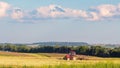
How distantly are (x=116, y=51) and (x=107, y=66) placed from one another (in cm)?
4964

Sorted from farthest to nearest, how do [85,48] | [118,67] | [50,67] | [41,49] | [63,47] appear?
[41,49] < [63,47] < [85,48] < [118,67] < [50,67]

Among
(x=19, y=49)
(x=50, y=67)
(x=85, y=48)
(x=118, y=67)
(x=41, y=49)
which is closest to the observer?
(x=50, y=67)

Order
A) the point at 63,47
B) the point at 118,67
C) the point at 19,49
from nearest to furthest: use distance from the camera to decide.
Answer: the point at 118,67 < the point at 63,47 < the point at 19,49

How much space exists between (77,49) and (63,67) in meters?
62.7

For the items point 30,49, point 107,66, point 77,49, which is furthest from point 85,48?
point 107,66

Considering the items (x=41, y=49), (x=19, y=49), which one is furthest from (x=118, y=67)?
(x=19, y=49)

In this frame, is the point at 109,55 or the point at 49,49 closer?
the point at 109,55

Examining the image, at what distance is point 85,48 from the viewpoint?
280 ft

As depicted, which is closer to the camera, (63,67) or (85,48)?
(63,67)

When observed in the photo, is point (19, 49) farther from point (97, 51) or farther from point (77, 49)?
point (97, 51)

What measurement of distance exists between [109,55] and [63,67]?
52.3 m

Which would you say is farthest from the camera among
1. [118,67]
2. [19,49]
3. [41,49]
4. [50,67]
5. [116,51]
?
[19,49]

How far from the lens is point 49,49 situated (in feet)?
331

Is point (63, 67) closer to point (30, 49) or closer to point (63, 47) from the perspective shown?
point (63, 47)
